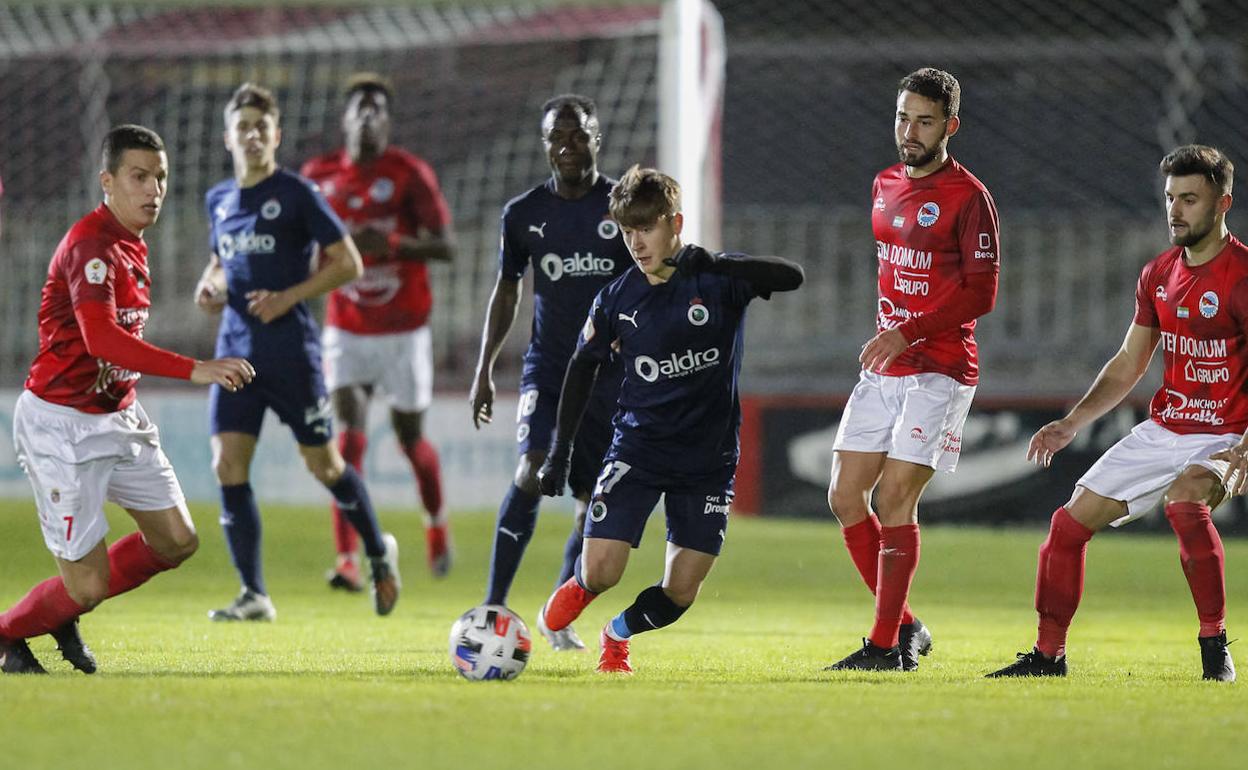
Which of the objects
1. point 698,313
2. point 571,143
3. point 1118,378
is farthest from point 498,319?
point 1118,378

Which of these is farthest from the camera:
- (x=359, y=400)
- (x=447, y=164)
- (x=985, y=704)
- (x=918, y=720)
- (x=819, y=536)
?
(x=447, y=164)

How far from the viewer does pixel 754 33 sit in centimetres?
2094

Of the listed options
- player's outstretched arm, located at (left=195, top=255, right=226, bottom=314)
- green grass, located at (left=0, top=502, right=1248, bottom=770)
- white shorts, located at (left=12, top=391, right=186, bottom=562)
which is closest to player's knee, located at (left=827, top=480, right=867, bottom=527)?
green grass, located at (left=0, top=502, right=1248, bottom=770)

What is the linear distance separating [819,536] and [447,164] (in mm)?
5669

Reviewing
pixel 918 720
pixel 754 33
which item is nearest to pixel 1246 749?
pixel 918 720

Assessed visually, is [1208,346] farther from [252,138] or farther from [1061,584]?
[252,138]

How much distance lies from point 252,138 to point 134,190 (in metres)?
2.15

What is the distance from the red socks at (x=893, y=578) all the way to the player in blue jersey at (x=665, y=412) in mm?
613

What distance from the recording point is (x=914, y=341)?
19.0ft

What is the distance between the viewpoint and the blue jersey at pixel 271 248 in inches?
310

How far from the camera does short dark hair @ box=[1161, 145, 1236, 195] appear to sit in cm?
566

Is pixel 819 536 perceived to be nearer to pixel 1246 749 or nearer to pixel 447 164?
pixel 447 164

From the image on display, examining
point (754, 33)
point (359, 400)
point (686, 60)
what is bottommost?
point (359, 400)

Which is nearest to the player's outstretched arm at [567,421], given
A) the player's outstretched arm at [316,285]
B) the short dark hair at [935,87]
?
the short dark hair at [935,87]
